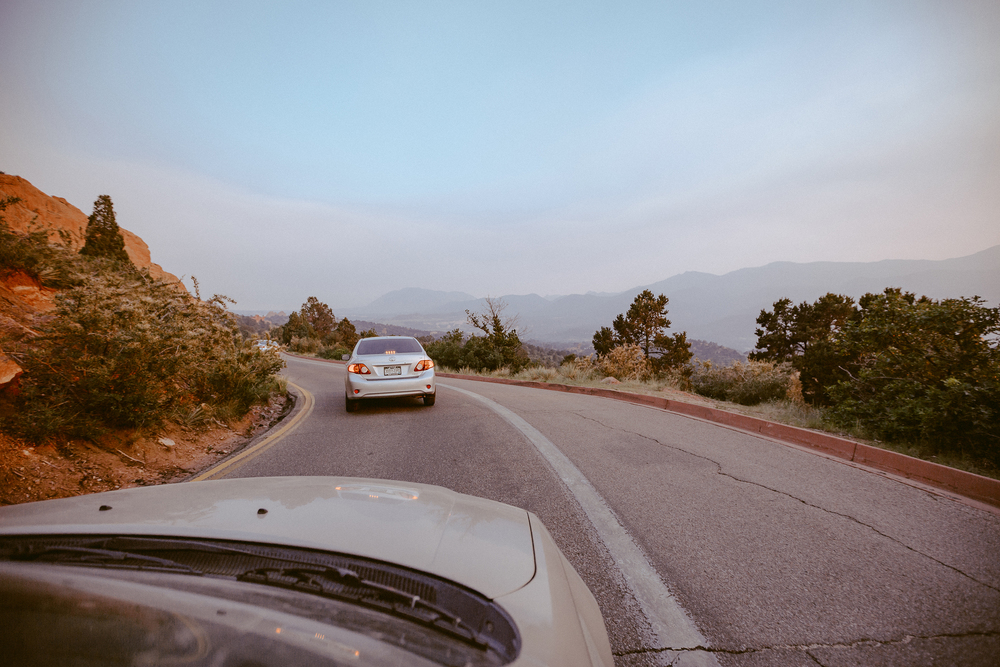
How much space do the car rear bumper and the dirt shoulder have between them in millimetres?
2050

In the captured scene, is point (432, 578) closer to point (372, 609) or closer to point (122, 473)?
point (372, 609)

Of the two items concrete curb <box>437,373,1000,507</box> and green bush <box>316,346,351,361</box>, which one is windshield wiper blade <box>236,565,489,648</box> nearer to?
concrete curb <box>437,373,1000,507</box>

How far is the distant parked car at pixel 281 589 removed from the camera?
1.01 meters

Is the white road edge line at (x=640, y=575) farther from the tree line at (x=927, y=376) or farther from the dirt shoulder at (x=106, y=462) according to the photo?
the tree line at (x=927, y=376)

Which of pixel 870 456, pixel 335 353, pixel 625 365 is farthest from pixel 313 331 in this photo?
pixel 870 456

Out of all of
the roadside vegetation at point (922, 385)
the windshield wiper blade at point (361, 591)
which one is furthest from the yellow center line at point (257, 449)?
the roadside vegetation at point (922, 385)

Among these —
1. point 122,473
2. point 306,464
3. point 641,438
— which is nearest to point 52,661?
point 306,464

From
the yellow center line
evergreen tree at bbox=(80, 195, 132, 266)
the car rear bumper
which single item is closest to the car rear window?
the car rear bumper

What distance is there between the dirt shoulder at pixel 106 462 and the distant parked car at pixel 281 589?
11.6 ft

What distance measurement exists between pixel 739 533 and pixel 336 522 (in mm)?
3150

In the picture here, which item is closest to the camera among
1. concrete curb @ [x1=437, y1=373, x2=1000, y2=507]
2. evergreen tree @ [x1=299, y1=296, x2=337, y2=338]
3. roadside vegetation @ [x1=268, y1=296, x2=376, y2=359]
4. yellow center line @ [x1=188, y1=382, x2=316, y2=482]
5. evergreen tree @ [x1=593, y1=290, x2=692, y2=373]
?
concrete curb @ [x1=437, y1=373, x2=1000, y2=507]

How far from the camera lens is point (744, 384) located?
1399cm

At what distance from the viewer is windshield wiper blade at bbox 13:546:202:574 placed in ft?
4.25

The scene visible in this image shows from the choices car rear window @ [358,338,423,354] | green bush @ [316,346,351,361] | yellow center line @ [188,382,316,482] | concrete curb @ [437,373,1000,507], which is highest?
car rear window @ [358,338,423,354]
